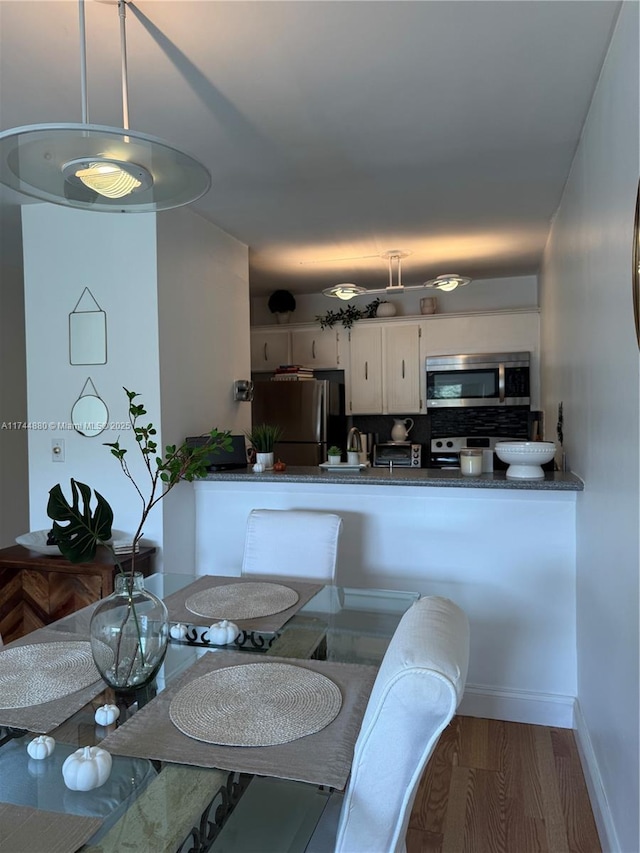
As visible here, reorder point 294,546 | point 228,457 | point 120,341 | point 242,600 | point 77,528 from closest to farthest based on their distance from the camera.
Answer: point 77,528 < point 242,600 < point 294,546 < point 120,341 < point 228,457

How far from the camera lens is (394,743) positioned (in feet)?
3.16

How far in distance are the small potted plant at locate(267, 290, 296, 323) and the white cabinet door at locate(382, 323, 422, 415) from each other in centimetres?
87

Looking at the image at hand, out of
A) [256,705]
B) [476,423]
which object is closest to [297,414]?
[476,423]

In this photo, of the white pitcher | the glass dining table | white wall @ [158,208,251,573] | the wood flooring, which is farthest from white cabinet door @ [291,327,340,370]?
the glass dining table

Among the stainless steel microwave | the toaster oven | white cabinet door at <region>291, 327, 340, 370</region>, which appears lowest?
the toaster oven

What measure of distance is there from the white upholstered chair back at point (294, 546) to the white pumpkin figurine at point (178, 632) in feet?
2.07

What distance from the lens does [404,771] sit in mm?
981

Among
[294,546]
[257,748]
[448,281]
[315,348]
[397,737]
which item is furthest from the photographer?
[315,348]

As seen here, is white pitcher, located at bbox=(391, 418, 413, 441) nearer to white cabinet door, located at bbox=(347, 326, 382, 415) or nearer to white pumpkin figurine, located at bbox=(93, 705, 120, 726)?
white cabinet door, located at bbox=(347, 326, 382, 415)

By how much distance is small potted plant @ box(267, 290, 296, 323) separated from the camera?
511cm

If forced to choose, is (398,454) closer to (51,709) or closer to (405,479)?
(405,479)

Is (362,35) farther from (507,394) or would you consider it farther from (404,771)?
(507,394)

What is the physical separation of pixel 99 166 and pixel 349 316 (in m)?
3.69

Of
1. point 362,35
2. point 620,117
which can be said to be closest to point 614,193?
point 620,117
